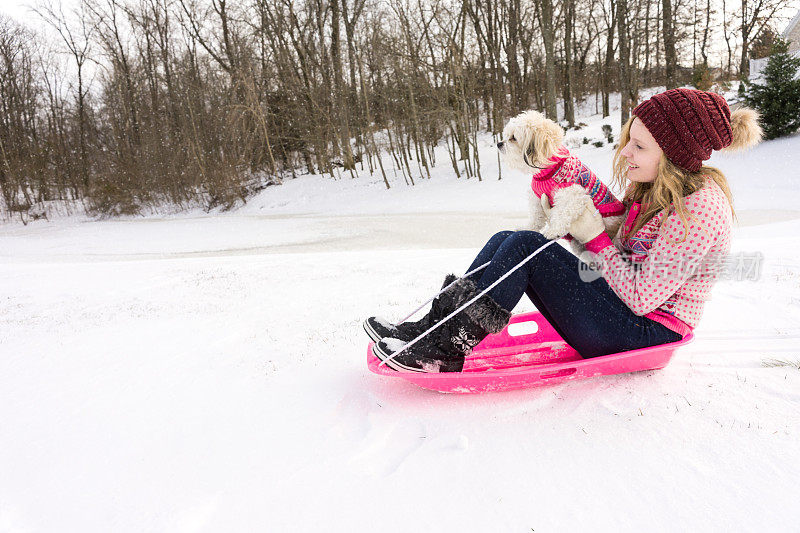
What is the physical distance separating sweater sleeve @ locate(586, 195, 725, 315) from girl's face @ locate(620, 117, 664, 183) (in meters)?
0.25

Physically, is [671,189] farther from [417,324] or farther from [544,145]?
[417,324]

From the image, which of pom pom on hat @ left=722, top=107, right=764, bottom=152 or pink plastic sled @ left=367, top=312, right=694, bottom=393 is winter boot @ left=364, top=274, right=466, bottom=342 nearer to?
pink plastic sled @ left=367, top=312, right=694, bottom=393

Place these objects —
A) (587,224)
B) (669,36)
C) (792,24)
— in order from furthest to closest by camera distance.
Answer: (792,24), (669,36), (587,224)

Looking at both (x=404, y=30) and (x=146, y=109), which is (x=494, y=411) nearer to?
(x=404, y=30)

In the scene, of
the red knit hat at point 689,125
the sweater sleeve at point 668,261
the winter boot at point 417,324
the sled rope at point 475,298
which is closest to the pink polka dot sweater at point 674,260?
the sweater sleeve at point 668,261

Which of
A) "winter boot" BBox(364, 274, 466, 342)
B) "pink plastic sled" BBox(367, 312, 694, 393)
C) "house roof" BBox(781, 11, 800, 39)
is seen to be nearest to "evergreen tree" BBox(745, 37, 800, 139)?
"house roof" BBox(781, 11, 800, 39)

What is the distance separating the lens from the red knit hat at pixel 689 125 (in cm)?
191

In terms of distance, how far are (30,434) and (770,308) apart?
162 inches

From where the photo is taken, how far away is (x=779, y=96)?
1255 cm

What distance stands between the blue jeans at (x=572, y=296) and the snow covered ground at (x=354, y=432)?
238mm

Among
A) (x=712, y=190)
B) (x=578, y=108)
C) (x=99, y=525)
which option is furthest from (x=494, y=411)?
(x=578, y=108)

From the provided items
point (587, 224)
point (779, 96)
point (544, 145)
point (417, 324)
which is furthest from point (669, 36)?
point (417, 324)

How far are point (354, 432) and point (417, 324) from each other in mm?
617

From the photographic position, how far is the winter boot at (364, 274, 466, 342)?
7.02 feet
